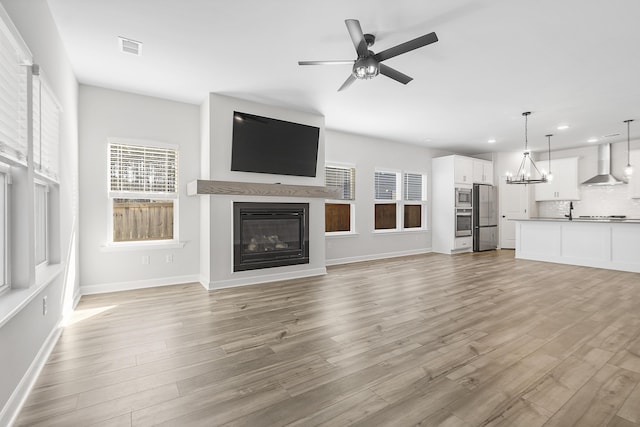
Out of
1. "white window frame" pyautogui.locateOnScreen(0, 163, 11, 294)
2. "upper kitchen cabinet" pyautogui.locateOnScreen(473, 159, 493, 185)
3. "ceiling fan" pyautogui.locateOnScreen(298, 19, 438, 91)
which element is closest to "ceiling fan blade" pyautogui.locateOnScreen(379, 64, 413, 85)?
"ceiling fan" pyautogui.locateOnScreen(298, 19, 438, 91)

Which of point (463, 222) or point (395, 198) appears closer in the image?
point (395, 198)

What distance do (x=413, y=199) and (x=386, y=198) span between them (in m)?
1.01

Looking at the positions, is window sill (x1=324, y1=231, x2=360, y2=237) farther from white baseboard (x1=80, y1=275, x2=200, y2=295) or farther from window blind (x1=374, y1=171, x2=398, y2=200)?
white baseboard (x1=80, y1=275, x2=200, y2=295)

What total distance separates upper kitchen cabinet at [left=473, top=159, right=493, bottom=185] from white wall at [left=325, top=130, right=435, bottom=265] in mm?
1704

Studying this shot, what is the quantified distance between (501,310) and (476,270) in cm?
247

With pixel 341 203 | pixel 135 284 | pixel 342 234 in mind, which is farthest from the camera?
pixel 341 203

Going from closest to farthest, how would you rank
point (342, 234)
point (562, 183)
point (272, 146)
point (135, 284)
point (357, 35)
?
point (357, 35) < point (135, 284) < point (272, 146) < point (342, 234) < point (562, 183)

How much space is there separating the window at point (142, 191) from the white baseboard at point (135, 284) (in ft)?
2.01

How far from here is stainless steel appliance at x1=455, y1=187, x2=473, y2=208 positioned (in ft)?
26.3

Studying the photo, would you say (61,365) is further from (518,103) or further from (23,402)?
(518,103)

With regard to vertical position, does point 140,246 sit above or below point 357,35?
below

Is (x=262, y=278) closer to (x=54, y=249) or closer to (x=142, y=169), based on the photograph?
(x=142, y=169)

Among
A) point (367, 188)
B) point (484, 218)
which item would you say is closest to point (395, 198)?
point (367, 188)

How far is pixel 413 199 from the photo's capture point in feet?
26.6
